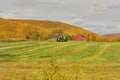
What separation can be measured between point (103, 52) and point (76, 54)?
15.1 ft

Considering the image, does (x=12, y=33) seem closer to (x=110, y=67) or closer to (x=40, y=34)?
(x=40, y=34)

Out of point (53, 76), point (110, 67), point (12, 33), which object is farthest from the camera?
point (12, 33)

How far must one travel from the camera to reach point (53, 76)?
1095 cm

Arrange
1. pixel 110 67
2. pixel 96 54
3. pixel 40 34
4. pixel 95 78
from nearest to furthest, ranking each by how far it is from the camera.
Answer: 1. pixel 95 78
2. pixel 110 67
3. pixel 96 54
4. pixel 40 34

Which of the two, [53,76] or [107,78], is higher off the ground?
[53,76]

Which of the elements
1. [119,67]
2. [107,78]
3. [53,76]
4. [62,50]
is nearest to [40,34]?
[62,50]

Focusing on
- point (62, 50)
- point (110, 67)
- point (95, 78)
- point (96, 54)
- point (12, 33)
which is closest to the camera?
point (95, 78)

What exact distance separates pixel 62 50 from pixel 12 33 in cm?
10449

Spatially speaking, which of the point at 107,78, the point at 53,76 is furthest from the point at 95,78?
the point at 53,76

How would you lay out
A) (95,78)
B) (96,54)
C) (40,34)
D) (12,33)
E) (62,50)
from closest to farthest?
(95,78)
(96,54)
(62,50)
(40,34)
(12,33)

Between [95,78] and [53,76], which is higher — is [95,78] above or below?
below

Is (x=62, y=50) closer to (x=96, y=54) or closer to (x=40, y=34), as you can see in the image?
(x=96, y=54)

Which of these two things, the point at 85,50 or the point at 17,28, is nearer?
the point at 85,50

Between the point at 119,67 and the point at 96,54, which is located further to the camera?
the point at 96,54
